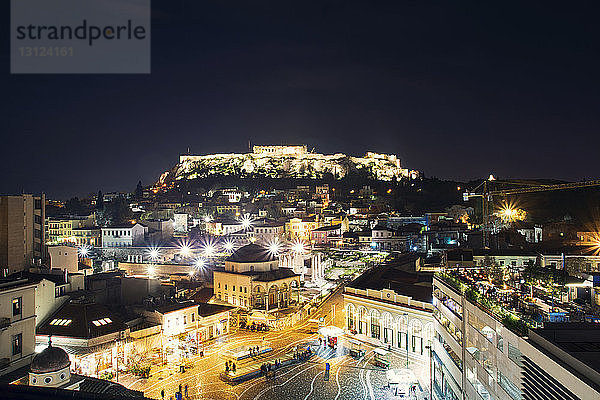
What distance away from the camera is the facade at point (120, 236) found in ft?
210

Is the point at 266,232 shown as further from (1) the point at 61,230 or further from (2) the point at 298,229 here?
(1) the point at 61,230

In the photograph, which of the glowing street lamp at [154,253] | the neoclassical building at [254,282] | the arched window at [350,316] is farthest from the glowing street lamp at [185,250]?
the arched window at [350,316]

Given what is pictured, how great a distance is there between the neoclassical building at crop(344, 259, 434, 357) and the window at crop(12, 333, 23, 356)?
712 inches

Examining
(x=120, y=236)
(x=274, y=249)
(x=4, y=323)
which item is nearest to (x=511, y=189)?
(x=274, y=249)

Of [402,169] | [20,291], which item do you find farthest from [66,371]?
[402,169]

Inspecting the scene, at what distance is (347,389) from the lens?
20.6m

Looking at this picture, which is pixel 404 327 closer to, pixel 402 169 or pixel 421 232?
pixel 421 232

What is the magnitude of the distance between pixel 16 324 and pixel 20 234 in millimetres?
14765

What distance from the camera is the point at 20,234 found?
29.3 m

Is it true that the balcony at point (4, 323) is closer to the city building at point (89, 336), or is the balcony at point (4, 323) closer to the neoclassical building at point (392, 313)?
the city building at point (89, 336)

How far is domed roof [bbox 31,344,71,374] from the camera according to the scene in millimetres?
13562

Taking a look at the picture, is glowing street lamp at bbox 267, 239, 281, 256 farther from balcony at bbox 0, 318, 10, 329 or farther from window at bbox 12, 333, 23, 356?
balcony at bbox 0, 318, 10, 329

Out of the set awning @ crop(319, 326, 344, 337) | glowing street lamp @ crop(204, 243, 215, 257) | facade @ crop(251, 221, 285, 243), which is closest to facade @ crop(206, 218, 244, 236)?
facade @ crop(251, 221, 285, 243)

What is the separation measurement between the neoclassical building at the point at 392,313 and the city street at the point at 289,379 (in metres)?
1.16
